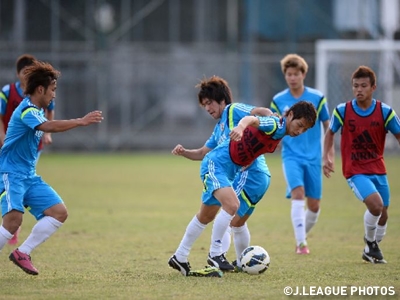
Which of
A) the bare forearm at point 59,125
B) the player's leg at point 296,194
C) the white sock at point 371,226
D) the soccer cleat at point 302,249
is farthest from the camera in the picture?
the player's leg at point 296,194

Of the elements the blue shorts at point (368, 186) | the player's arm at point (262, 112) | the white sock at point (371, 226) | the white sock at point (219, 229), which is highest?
the player's arm at point (262, 112)

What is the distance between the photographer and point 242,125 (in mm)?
7195

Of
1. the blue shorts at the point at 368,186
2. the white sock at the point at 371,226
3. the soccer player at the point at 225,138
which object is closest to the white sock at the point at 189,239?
the soccer player at the point at 225,138

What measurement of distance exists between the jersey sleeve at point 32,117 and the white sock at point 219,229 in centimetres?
181

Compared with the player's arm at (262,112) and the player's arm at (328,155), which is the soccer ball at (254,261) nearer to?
the player's arm at (262,112)

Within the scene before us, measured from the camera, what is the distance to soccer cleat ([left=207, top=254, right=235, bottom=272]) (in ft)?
26.0

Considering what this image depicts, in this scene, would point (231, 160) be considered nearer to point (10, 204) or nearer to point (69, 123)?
point (69, 123)

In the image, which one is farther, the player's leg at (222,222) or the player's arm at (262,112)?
the player's arm at (262,112)

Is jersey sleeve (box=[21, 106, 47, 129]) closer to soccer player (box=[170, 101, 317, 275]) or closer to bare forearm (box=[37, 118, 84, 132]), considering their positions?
bare forearm (box=[37, 118, 84, 132])

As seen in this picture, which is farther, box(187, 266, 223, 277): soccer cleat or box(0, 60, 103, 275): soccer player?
box(187, 266, 223, 277): soccer cleat

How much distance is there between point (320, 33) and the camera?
1252 inches

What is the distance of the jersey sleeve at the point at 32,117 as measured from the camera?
7465 millimetres

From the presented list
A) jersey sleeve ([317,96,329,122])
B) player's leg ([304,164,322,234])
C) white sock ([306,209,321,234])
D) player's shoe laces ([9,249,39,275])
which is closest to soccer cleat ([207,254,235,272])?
player's shoe laces ([9,249,39,275])

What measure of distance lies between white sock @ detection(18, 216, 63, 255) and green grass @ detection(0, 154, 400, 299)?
279mm
